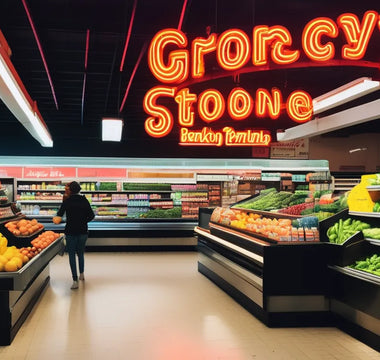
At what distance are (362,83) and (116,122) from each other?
196 inches

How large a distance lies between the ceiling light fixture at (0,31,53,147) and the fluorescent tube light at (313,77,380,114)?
459 cm

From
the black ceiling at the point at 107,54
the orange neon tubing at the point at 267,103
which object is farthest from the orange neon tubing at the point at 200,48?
the orange neon tubing at the point at 267,103

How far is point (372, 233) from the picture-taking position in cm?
492

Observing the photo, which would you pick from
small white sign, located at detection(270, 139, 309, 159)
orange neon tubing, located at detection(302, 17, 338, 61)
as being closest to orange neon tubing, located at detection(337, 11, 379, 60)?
orange neon tubing, located at detection(302, 17, 338, 61)

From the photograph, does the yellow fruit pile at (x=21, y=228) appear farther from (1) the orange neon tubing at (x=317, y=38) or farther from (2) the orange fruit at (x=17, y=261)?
(1) the orange neon tubing at (x=317, y=38)

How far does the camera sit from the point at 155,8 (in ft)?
21.7

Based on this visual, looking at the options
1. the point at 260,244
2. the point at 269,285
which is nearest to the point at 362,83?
the point at 260,244

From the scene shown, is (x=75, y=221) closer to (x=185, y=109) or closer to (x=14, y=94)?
(x=14, y=94)

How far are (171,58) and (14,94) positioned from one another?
243 centimetres

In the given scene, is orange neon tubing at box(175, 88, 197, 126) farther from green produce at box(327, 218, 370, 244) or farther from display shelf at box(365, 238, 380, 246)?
display shelf at box(365, 238, 380, 246)

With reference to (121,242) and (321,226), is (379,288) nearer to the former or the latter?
(321,226)

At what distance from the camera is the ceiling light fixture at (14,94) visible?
453 cm

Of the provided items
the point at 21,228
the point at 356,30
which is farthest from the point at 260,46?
the point at 21,228

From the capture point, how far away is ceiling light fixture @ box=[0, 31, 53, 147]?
4531mm
